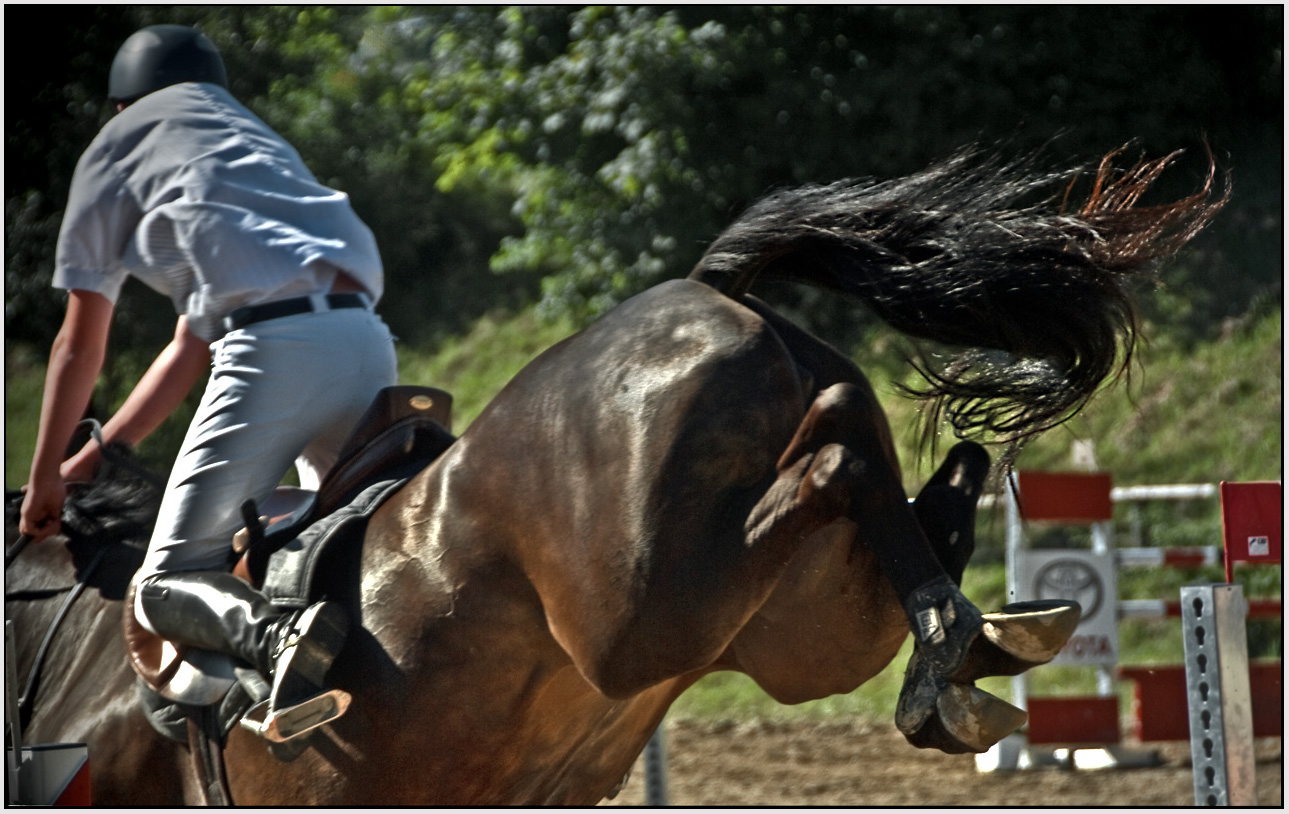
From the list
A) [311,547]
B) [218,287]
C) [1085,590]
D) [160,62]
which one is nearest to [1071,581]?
[1085,590]

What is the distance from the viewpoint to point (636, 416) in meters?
2.13

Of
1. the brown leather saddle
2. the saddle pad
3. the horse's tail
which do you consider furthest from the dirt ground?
the horse's tail

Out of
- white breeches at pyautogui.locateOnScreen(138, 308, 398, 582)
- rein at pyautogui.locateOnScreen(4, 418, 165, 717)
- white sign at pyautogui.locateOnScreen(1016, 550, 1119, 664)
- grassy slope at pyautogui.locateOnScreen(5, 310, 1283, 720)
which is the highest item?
white breeches at pyautogui.locateOnScreen(138, 308, 398, 582)

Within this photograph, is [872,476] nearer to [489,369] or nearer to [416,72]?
[416,72]

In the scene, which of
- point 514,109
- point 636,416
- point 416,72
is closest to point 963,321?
point 636,416

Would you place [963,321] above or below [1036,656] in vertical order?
above

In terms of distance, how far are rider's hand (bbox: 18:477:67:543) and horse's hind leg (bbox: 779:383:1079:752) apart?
1763 mm

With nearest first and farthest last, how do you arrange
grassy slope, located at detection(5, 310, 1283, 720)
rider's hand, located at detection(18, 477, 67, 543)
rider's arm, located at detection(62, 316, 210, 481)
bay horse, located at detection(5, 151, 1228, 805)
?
bay horse, located at detection(5, 151, 1228, 805), rider's arm, located at detection(62, 316, 210, 481), rider's hand, located at detection(18, 477, 67, 543), grassy slope, located at detection(5, 310, 1283, 720)

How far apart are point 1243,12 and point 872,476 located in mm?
7962

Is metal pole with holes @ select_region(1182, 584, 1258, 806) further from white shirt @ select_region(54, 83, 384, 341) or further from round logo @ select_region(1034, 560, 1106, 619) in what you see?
round logo @ select_region(1034, 560, 1106, 619)

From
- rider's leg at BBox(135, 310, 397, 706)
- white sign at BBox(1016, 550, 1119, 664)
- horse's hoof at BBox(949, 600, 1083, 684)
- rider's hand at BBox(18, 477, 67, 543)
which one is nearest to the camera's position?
horse's hoof at BBox(949, 600, 1083, 684)

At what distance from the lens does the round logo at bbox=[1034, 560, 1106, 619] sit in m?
5.56

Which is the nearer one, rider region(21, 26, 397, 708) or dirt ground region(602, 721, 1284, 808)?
rider region(21, 26, 397, 708)

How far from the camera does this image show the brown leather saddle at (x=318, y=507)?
2502mm
